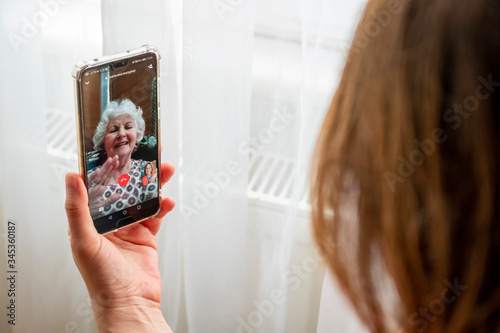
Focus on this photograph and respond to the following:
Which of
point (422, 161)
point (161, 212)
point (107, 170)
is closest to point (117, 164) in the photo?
point (107, 170)

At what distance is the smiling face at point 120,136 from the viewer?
29.9 inches

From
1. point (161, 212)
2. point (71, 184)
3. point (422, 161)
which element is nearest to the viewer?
point (422, 161)

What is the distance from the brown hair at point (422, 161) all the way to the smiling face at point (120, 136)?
36cm

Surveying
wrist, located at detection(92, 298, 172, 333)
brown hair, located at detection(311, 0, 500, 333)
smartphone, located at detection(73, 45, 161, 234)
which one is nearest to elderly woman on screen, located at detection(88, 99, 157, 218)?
smartphone, located at detection(73, 45, 161, 234)

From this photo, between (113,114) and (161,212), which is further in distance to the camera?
(161,212)

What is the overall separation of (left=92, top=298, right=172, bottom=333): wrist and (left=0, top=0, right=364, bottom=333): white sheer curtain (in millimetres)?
244

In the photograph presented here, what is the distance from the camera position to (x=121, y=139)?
776 millimetres

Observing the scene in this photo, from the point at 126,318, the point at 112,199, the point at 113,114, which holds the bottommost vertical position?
the point at 126,318

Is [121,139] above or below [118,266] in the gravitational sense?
above

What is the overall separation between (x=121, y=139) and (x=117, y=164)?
4cm

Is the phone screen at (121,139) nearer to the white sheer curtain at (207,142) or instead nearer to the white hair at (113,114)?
the white hair at (113,114)

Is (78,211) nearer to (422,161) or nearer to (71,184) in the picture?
(71,184)

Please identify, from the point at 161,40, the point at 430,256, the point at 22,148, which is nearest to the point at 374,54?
the point at 430,256

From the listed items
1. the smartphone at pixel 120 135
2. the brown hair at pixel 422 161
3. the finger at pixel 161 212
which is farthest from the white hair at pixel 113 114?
the brown hair at pixel 422 161
